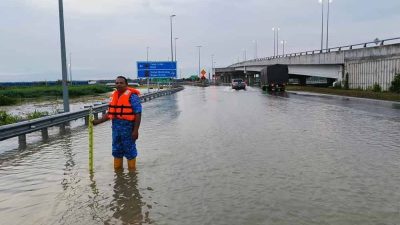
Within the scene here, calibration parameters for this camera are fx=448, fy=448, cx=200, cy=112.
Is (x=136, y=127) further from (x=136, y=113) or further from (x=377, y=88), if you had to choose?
(x=377, y=88)

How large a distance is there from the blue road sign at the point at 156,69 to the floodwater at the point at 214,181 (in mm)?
41512

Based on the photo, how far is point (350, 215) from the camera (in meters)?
5.71

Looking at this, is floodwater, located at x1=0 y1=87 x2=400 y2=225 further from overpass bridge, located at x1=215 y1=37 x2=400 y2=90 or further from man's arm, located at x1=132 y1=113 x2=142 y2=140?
overpass bridge, located at x1=215 y1=37 x2=400 y2=90

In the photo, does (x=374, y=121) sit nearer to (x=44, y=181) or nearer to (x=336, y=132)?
(x=336, y=132)

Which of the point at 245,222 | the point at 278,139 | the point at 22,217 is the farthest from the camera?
the point at 278,139


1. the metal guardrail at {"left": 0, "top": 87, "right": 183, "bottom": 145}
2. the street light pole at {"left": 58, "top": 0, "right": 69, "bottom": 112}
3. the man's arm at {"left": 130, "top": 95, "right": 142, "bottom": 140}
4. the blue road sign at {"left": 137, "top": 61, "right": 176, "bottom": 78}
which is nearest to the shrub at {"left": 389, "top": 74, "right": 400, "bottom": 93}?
the metal guardrail at {"left": 0, "top": 87, "right": 183, "bottom": 145}

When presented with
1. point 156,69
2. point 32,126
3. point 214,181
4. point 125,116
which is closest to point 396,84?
point 32,126

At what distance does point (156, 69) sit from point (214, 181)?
50.8 metres

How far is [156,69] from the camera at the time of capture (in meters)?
57.7

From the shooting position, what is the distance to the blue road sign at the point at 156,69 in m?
54.7

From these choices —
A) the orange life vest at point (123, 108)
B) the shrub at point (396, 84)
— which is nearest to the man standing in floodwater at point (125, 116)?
the orange life vest at point (123, 108)

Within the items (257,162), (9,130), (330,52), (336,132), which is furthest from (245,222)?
(330,52)

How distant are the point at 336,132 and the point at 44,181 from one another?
9.24 meters

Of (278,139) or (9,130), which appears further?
(278,139)
